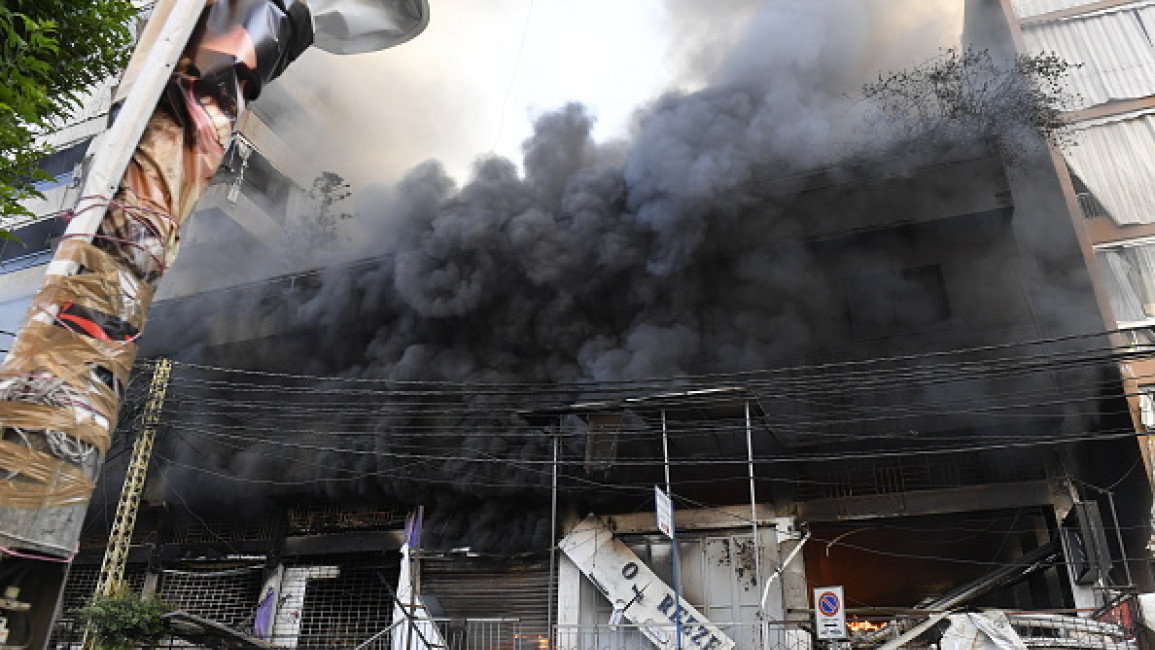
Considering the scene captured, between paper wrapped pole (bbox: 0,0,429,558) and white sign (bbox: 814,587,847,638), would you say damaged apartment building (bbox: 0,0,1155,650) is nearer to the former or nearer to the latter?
white sign (bbox: 814,587,847,638)

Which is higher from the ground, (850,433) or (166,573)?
(850,433)

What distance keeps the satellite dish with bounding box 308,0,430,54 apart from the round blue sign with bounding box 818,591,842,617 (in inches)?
278

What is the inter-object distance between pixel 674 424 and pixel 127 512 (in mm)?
8751

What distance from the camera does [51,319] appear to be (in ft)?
13.2

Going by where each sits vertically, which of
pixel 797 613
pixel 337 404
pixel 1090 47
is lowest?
pixel 797 613

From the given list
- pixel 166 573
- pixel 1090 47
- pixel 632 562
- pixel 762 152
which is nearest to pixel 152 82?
pixel 632 562

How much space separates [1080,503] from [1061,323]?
3.31 m

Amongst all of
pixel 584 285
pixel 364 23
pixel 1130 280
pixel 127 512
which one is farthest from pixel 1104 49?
pixel 127 512

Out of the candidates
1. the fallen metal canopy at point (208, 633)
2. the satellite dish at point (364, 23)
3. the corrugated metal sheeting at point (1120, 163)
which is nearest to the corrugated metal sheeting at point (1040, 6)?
the corrugated metal sheeting at point (1120, 163)

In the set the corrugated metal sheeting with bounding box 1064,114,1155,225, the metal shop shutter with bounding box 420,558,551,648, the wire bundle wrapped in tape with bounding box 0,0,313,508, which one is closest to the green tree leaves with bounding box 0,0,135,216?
the wire bundle wrapped in tape with bounding box 0,0,313,508

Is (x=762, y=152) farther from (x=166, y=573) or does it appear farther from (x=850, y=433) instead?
(x=166, y=573)

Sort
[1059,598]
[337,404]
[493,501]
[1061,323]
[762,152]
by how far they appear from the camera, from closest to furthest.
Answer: [1059,598] < [1061,323] < [493,501] < [762,152] < [337,404]

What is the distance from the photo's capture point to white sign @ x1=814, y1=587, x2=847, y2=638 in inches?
336

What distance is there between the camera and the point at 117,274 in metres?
4.31
